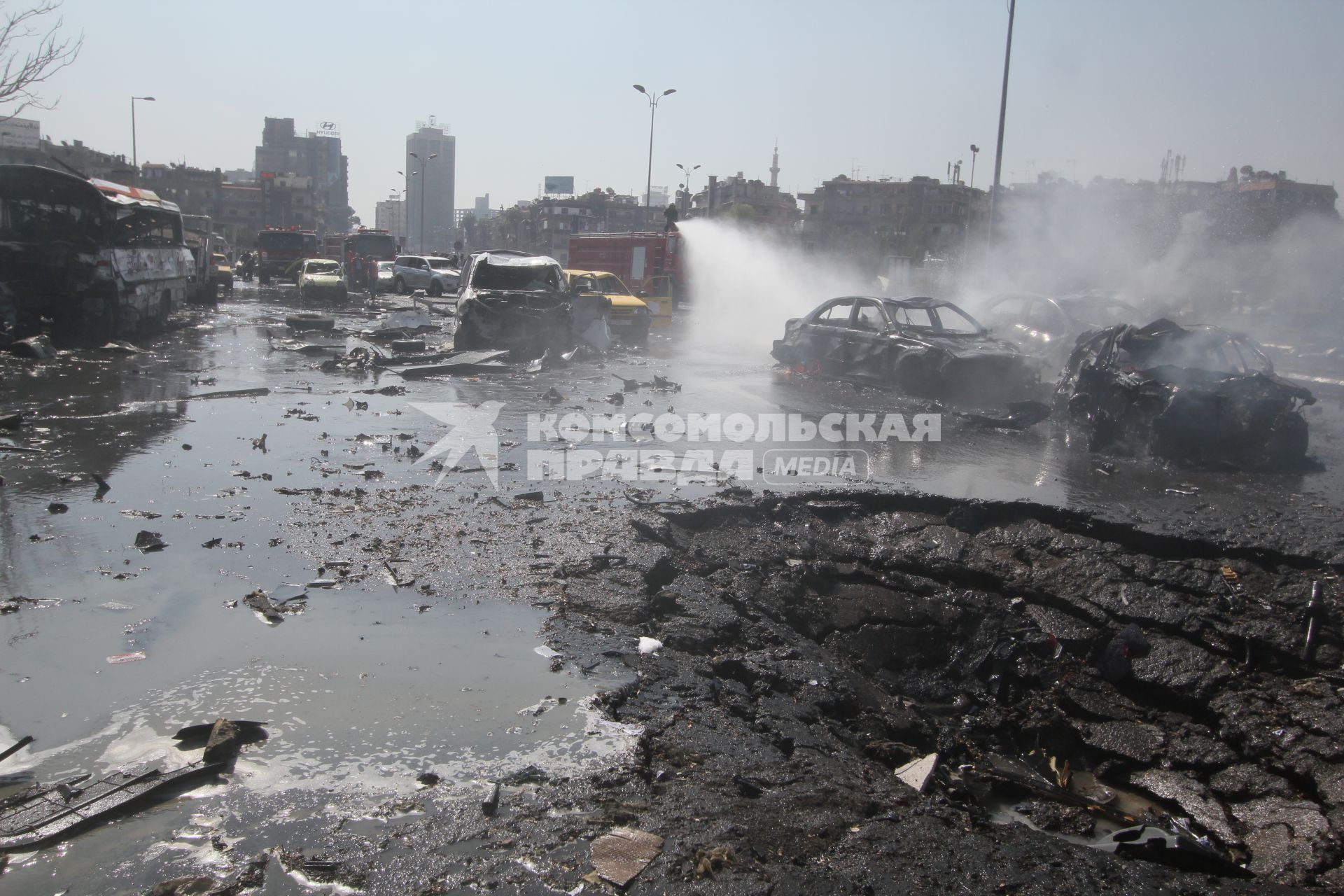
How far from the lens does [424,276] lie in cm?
3372

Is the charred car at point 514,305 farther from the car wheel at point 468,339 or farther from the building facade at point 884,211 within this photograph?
the building facade at point 884,211

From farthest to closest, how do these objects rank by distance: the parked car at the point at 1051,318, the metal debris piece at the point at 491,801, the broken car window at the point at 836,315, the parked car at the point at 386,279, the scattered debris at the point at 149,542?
1. the parked car at the point at 386,279
2. the parked car at the point at 1051,318
3. the broken car window at the point at 836,315
4. the scattered debris at the point at 149,542
5. the metal debris piece at the point at 491,801

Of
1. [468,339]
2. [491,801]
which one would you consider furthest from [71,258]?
[491,801]

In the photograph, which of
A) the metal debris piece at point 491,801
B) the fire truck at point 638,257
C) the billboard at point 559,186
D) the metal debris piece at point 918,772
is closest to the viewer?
the metal debris piece at point 491,801

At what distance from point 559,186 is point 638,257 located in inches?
4439

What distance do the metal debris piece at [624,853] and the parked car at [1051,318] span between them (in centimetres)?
1215

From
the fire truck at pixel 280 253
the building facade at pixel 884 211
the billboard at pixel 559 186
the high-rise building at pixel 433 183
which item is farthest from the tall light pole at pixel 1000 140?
the high-rise building at pixel 433 183

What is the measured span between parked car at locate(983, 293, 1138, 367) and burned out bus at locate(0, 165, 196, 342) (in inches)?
574

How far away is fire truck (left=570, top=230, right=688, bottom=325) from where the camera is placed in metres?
28.8

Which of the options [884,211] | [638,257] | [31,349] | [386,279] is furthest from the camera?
[884,211]

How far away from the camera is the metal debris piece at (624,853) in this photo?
252 cm

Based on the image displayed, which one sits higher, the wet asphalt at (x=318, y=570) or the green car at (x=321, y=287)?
the green car at (x=321, y=287)

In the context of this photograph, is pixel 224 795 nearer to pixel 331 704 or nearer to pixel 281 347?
pixel 331 704

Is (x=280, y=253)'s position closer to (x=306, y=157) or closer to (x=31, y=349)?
(x=31, y=349)
